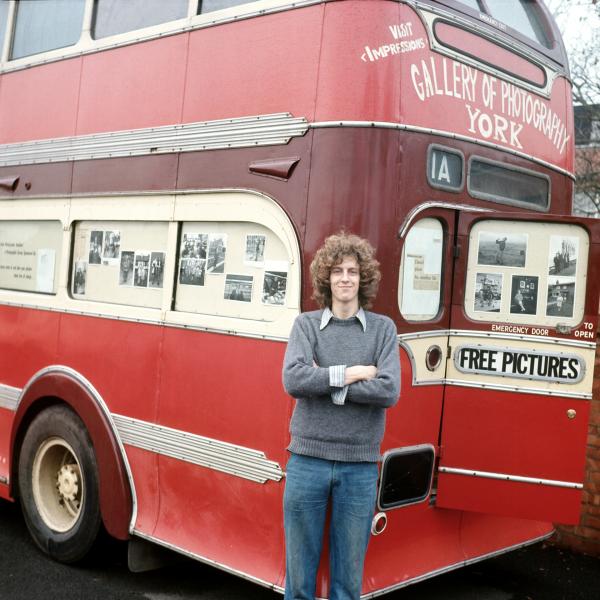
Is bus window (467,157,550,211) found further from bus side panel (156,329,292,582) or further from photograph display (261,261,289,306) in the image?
bus side panel (156,329,292,582)

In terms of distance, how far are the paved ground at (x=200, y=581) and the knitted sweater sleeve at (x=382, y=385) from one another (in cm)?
190

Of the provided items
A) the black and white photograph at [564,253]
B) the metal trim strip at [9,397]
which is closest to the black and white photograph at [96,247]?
the metal trim strip at [9,397]

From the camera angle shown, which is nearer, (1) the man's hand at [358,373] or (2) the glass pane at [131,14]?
(1) the man's hand at [358,373]

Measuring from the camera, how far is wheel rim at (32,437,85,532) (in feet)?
17.4

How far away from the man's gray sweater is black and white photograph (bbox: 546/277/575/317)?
1.08 m

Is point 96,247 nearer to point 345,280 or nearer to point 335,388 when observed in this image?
point 345,280

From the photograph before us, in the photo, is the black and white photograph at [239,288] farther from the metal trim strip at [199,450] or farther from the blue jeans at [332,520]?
the blue jeans at [332,520]

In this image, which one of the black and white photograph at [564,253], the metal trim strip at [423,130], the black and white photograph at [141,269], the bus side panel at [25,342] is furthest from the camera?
the bus side panel at [25,342]

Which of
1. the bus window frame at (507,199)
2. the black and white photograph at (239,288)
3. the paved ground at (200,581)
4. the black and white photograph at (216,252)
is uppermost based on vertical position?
the bus window frame at (507,199)

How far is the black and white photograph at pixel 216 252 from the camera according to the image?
4.37 m

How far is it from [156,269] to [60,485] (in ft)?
5.52

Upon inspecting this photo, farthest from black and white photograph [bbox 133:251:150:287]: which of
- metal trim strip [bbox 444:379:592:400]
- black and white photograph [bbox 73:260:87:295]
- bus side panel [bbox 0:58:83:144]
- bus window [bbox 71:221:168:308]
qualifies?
metal trim strip [bbox 444:379:592:400]

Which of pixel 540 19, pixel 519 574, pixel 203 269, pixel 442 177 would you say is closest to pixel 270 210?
pixel 203 269

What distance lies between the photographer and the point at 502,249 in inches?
169
